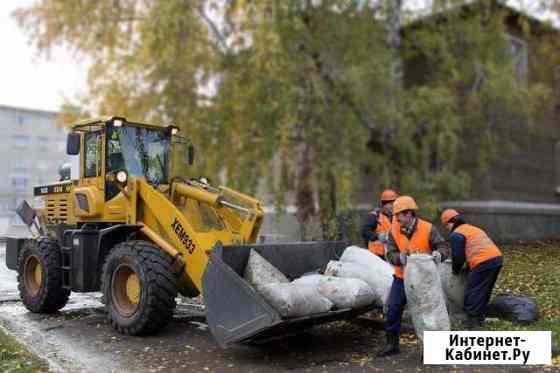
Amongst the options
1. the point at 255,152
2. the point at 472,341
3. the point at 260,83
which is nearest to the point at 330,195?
the point at 255,152

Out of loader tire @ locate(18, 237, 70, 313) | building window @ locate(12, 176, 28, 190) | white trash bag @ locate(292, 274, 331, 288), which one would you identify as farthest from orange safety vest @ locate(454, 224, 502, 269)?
building window @ locate(12, 176, 28, 190)

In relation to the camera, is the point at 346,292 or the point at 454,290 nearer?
the point at 346,292

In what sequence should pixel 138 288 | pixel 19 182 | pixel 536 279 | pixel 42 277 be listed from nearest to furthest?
1. pixel 138 288
2. pixel 42 277
3. pixel 536 279
4. pixel 19 182

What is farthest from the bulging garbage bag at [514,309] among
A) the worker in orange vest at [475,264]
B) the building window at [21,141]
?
the building window at [21,141]

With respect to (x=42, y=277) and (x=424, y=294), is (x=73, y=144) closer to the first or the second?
(x=42, y=277)

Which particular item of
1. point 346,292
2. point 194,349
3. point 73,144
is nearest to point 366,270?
point 346,292

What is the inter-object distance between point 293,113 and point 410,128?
3.41 m

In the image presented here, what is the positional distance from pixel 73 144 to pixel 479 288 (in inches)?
213

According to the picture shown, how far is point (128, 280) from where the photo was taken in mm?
7453

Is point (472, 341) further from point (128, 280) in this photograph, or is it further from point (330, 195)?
point (330, 195)

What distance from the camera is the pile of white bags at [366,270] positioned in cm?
691

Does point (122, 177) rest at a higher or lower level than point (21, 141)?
lower

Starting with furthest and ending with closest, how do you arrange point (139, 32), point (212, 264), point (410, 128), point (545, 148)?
point (545, 148) < point (410, 128) < point (139, 32) < point (212, 264)

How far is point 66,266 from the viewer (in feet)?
28.0
